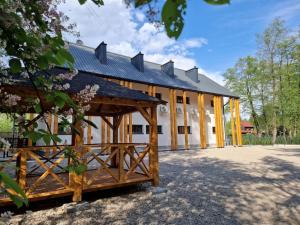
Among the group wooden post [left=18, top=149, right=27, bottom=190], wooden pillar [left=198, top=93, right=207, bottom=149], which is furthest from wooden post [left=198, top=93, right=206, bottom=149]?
wooden post [left=18, top=149, right=27, bottom=190]

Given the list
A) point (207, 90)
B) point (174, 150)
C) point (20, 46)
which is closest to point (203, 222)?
point (20, 46)

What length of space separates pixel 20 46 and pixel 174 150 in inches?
653

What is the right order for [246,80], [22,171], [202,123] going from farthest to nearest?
[246,80]
[202,123]
[22,171]

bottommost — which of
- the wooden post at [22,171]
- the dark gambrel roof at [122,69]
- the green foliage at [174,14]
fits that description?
the wooden post at [22,171]

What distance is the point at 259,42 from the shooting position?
95.4 feet

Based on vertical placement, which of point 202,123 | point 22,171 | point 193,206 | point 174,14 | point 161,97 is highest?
point 161,97

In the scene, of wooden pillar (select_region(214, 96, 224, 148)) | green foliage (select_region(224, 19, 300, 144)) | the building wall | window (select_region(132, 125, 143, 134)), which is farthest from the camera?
green foliage (select_region(224, 19, 300, 144))

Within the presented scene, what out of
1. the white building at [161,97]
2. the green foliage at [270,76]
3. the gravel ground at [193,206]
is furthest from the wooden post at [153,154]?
the green foliage at [270,76]

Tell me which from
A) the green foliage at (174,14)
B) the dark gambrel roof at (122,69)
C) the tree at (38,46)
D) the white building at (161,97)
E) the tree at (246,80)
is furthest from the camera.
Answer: the tree at (246,80)

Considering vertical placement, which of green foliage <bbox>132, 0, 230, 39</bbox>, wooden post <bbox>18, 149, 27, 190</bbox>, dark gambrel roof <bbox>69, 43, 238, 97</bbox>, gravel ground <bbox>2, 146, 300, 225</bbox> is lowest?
gravel ground <bbox>2, 146, 300, 225</bbox>

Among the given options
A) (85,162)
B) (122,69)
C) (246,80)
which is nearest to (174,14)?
(85,162)

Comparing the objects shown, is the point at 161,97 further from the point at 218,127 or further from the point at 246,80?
the point at 246,80

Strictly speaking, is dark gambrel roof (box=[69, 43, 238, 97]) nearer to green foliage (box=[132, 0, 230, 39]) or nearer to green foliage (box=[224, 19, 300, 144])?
green foliage (box=[224, 19, 300, 144])

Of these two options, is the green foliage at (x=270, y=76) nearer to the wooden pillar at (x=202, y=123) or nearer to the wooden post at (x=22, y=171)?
the wooden pillar at (x=202, y=123)
